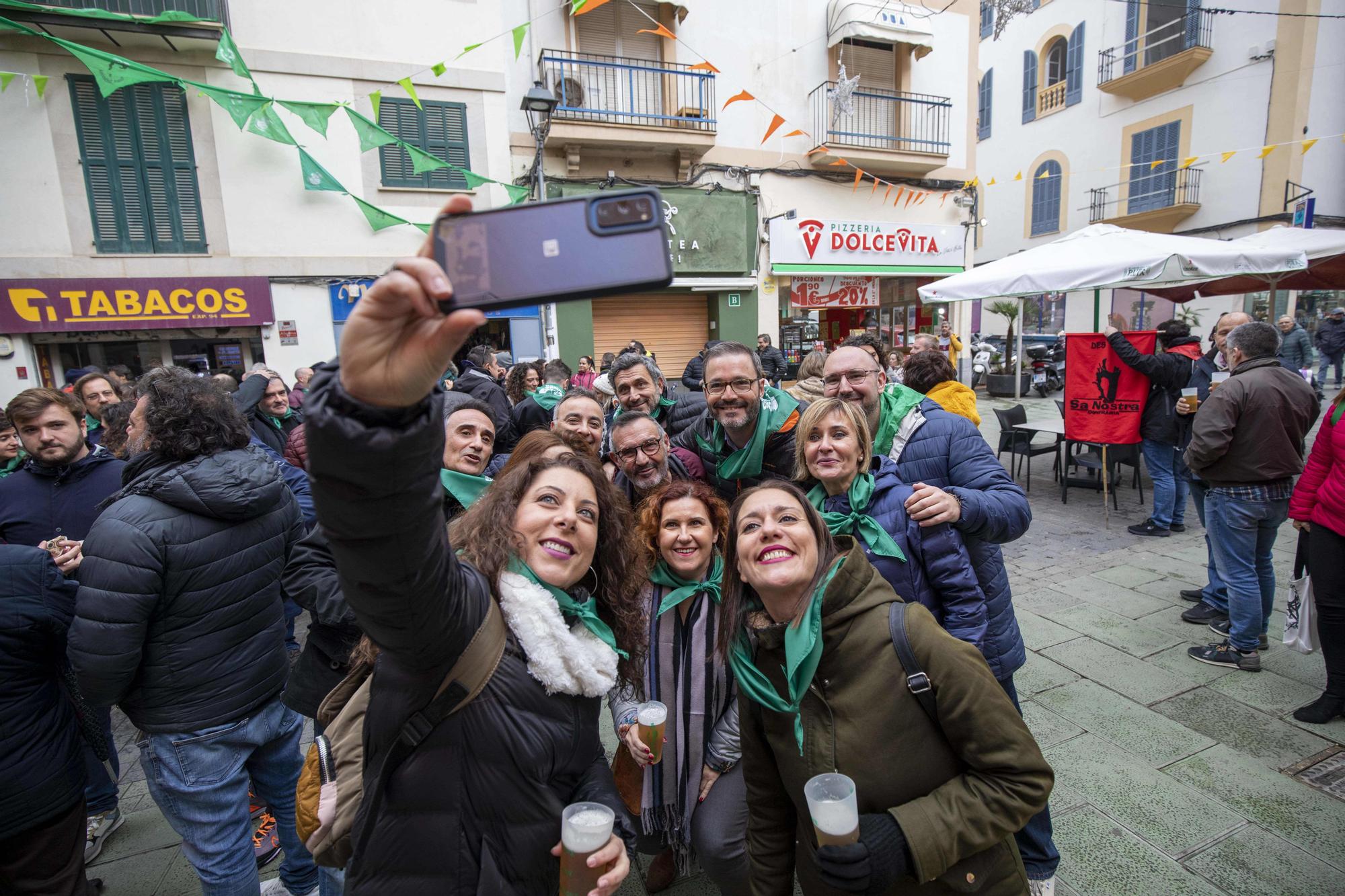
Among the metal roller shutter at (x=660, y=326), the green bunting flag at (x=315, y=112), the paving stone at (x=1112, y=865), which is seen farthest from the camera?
the metal roller shutter at (x=660, y=326)

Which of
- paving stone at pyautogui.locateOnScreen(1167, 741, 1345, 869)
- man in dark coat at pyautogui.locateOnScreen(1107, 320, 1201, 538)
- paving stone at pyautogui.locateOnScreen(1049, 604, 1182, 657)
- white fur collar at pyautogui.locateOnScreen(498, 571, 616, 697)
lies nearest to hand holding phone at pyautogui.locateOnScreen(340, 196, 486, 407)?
white fur collar at pyautogui.locateOnScreen(498, 571, 616, 697)

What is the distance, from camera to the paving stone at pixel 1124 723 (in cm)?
305

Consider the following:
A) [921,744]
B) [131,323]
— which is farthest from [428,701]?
[131,323]

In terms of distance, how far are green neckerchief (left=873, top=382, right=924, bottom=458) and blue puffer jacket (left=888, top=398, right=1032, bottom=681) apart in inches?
0.8

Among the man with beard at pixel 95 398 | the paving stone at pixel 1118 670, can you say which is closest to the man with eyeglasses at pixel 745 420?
the paving stone at pixel 1118 670

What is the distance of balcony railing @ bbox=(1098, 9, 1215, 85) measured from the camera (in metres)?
14.9

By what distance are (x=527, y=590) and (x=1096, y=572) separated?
17.6 feet

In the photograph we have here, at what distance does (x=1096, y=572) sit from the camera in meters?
5.19

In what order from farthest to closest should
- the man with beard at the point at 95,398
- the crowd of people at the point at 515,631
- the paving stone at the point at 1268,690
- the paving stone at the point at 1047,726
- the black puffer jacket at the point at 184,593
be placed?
the man with beard at the point at 95,398 < the paving stone at the point at 1268,690 < the paving stone at the point at 1047,726 < the black puffer jacket at the point at 184,593 < the crowd of people at the point at 515,631

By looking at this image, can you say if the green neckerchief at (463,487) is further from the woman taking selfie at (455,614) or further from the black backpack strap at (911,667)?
the black backpack strap at (911,667)

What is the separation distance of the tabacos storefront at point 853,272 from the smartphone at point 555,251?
510 inches

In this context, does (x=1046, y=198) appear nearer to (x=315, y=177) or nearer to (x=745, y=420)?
(x=315, y=177)

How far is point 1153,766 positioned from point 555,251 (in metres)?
3.63

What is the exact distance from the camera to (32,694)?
206 cm
